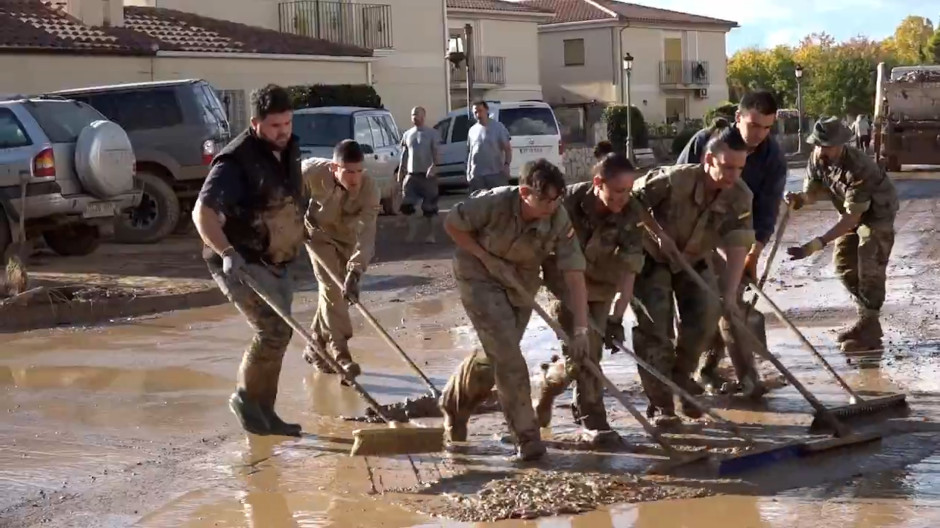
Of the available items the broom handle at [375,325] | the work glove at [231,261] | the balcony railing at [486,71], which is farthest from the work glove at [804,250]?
the balcony railing at [486,71]

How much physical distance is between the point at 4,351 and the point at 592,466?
18.2 feet

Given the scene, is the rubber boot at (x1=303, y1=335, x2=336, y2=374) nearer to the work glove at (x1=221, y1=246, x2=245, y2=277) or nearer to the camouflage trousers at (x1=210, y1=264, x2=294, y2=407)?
the camouflage trousers at (x1=210, y1=264, x2=294, y2=407)

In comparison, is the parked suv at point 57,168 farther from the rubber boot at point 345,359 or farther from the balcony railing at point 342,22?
the balcony railing at point 342,22

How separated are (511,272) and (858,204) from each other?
3714 millimetres

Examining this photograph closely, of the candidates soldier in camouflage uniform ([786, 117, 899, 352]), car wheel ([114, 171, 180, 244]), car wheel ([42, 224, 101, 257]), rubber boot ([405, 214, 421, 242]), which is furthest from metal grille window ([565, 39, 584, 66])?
soldier in camouflage uniform ([786, 117, 899, 352])

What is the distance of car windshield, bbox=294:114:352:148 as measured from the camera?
19.6m

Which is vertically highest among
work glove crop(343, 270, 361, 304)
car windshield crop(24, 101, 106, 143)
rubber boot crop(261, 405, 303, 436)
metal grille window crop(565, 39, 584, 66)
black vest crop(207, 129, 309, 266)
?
metal grille window crop(565, 39, 584, 66)

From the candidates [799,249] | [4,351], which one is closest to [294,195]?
[799,249]

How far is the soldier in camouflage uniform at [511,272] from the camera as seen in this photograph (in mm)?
6523

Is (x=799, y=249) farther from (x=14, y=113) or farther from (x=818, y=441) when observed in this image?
(x=14, y=113)

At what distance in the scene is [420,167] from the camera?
17.5m

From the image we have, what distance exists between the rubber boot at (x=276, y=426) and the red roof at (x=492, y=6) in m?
39.4

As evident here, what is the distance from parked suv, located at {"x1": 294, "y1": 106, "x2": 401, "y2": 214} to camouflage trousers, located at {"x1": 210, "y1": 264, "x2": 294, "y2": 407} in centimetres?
1173

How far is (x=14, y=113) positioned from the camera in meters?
15.0
